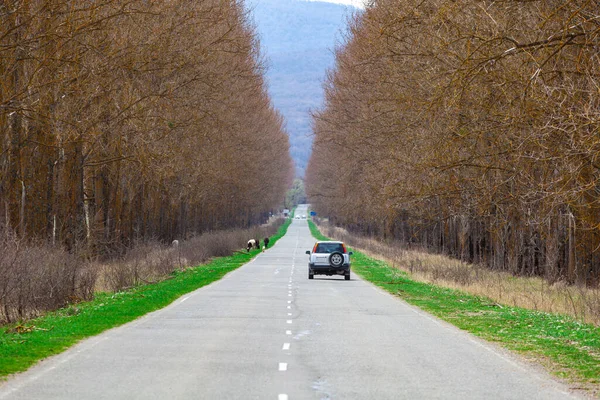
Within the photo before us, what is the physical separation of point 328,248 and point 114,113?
11.8 metres

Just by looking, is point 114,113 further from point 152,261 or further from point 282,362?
point 282,362

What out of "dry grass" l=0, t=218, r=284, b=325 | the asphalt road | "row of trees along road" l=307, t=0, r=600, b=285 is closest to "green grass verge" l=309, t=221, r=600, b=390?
the asphalt road

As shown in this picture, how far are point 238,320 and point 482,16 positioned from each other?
859 cm

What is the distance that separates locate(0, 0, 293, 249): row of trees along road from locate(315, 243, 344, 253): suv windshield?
24.0 feet

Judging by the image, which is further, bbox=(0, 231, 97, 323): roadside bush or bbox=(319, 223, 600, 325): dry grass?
bbox=(319, 223, 600, 325): dry grass

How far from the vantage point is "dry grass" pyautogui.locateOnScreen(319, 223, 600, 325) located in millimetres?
24766

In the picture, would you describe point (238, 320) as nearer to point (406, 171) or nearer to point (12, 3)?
point (12, 3)

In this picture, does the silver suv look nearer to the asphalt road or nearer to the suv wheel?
the suv wheel

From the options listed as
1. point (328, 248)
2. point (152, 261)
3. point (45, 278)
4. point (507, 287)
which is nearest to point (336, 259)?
point (328, 248)

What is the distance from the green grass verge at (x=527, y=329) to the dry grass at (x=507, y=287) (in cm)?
65

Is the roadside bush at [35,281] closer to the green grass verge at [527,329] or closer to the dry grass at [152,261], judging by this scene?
the dry grass at [152,261]

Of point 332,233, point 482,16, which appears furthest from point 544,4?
point 332,233

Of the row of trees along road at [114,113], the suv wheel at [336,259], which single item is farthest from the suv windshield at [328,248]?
the row of trees along road at [114,113]

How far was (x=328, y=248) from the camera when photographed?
42812 millimetres
